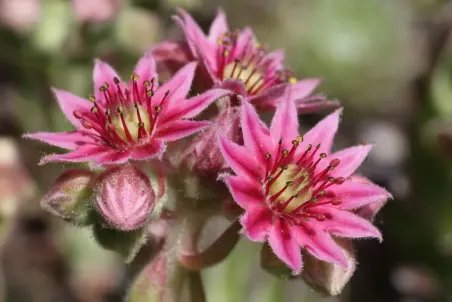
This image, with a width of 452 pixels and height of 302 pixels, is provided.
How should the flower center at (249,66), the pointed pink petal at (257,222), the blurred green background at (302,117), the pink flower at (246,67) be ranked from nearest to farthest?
the pointed pink petal at (257,222)
the pink flower at (246,67)
the flower center at (249,66)
the blurred green background at (302,117)

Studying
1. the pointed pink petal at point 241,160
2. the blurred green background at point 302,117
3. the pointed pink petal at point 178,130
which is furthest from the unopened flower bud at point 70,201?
the blurred green background at point 302,117

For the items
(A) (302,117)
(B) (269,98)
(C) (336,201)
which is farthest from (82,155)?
(A) (302,117)

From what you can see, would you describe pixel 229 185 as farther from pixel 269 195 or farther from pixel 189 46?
pixel 189 46

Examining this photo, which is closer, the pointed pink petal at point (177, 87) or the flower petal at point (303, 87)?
the pointed pink petal at point (177, 87)

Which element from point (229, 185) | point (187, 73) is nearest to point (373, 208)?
point (229, 185)

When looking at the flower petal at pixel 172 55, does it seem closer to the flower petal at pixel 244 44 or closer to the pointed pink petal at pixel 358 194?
the flower petal at pixel 244 44

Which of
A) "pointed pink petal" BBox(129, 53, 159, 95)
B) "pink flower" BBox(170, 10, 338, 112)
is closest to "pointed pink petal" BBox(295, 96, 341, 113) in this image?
"pink flower" BBox(170, 10, 338, 112)

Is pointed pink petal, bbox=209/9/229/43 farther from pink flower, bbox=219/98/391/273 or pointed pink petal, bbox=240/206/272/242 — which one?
pointed pink petal, bbox=240/206/272/242
